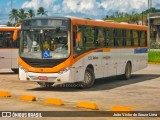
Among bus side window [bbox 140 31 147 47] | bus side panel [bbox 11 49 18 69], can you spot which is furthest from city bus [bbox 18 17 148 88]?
bus side panel [bbox 11 49 18 69]

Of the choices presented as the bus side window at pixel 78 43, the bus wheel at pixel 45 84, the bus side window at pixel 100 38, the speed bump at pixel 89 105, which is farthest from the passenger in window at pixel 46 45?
the speed bump at pixel 89 105

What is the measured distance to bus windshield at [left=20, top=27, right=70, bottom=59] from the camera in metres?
16.7

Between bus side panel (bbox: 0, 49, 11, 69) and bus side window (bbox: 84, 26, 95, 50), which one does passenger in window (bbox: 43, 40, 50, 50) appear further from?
bus side panel (bbox: 0, 49, 11, 69)

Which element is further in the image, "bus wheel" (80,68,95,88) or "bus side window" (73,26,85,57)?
"bus wheel" (80,68,95,88)

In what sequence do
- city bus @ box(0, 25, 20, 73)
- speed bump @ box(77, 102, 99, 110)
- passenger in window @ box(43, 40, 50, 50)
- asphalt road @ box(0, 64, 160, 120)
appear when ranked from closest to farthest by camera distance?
speed bump @ box(77, 102, 99, 110) < asphalt road @ box(0, 64, 160, 120) < passenger in window @ box(43, 40, 50, 50) < city bus @ box(0, 25, 20, 73)

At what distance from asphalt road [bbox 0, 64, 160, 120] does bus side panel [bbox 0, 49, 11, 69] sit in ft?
13.4

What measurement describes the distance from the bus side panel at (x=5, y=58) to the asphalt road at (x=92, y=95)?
409cm

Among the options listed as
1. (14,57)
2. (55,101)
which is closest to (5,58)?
(14,57)

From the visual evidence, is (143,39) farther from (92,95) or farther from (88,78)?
(92,95)

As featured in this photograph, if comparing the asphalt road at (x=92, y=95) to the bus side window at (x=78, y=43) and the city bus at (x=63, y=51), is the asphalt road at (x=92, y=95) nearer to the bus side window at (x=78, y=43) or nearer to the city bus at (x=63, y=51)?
the city bus at (x=63, y=51)

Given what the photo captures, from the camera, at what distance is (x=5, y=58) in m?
25.6

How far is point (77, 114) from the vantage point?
11594 mm

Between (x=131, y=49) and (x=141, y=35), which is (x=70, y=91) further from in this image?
(x=141, y=35)

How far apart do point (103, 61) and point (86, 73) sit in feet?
5.66
